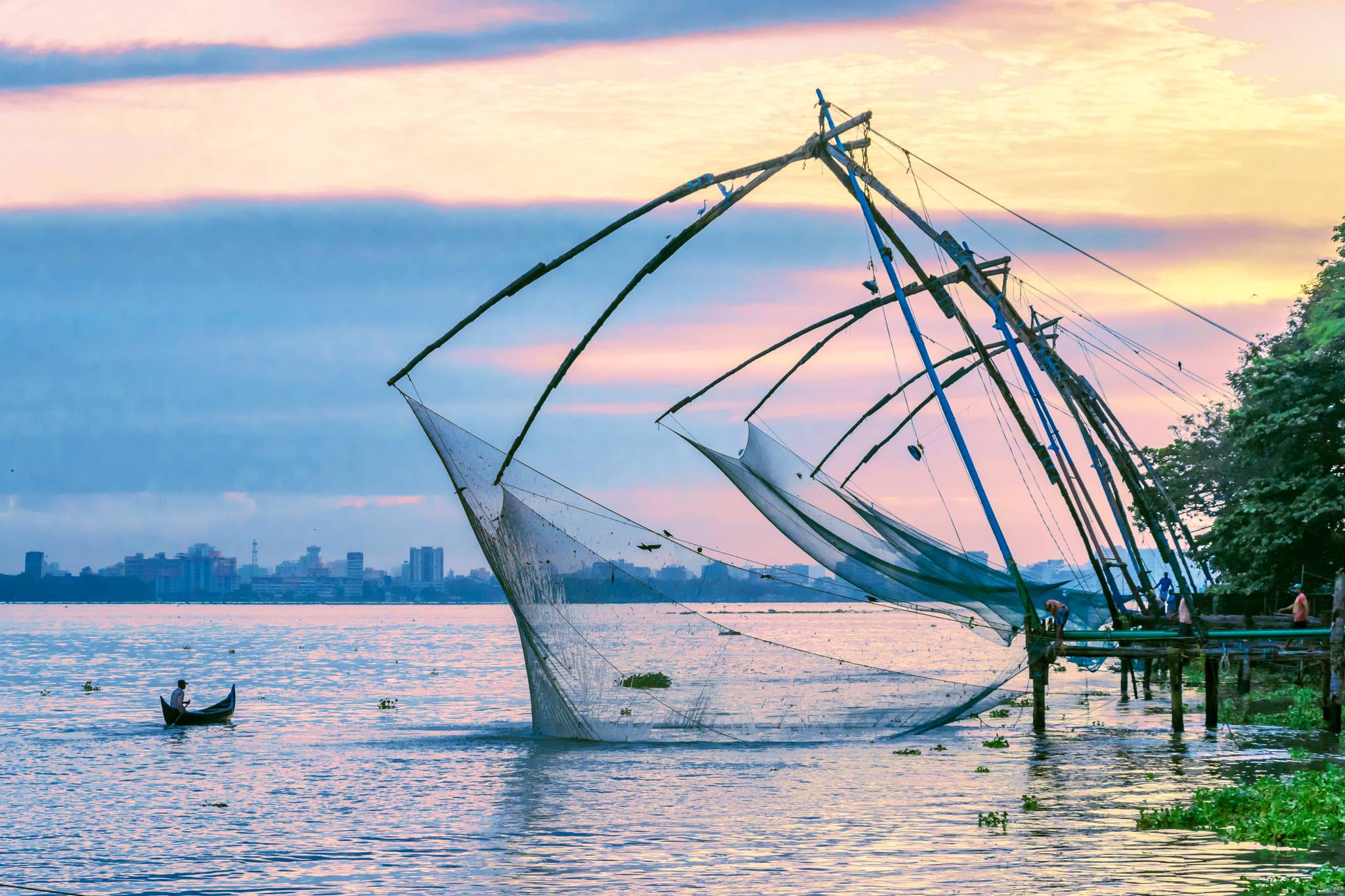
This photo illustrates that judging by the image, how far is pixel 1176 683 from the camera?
25.8 meters

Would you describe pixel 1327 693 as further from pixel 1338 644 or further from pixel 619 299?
pixel 619 299

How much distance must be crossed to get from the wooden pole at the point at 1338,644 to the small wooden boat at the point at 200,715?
23481mm

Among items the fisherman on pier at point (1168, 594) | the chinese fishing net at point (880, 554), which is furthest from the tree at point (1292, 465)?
the chinese fishing net at point (880, 554)

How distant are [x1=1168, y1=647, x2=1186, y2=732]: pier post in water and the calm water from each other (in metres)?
0.34

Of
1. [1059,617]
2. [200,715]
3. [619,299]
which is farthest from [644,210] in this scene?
[200,715]

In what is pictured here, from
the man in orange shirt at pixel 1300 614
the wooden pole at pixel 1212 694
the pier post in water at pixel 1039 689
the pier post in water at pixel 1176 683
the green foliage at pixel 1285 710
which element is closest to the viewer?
the pier post in water at pixel 1176 683

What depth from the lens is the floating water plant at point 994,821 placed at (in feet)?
57.8

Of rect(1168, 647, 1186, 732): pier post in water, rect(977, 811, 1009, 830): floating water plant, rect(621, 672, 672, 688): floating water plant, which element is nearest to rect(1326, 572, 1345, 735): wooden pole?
rect(1168, 647, 1186, 732): pier post in water

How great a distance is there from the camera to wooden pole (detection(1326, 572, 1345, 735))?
23406 millimetres

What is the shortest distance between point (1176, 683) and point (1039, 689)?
2449 mm

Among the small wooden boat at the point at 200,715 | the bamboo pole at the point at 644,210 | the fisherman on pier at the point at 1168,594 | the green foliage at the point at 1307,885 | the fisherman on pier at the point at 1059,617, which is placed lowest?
the small wooden boat at the point at 200,715

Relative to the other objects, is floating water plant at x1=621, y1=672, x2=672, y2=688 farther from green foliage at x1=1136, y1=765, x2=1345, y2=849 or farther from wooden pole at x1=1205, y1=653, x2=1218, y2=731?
wooden pole at x1=1205, y1=653, x2=1218, y2=731

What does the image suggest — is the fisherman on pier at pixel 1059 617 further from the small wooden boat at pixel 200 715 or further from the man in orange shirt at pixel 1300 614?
the small wooden boat at pixel 200 715

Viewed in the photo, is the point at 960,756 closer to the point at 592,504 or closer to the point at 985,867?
the point at 592,504
